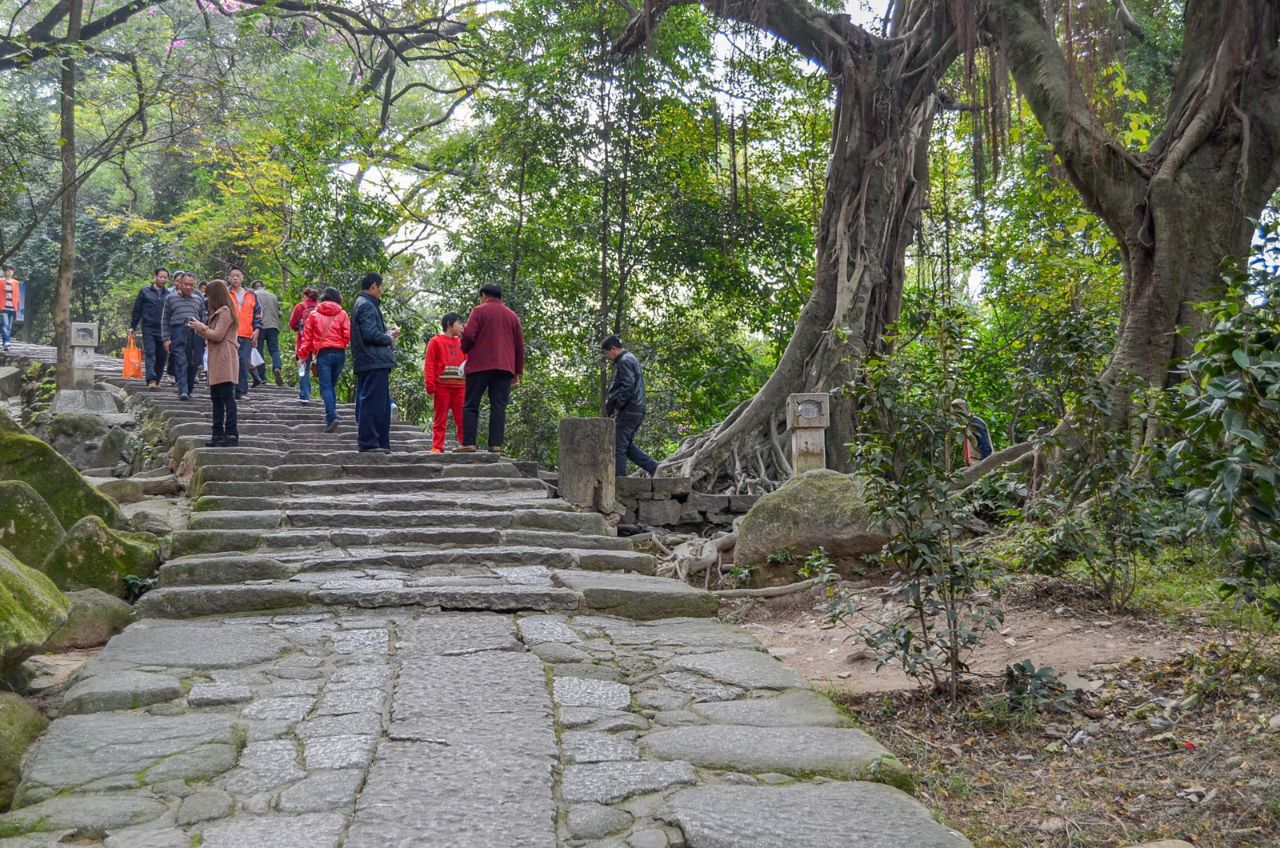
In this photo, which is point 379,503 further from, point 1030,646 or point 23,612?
point 1030,646

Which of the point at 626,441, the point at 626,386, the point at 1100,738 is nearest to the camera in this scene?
the point at 1100,738

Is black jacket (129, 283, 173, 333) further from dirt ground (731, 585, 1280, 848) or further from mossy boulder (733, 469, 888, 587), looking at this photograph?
dirt ground (731, 585, 1280, 848)

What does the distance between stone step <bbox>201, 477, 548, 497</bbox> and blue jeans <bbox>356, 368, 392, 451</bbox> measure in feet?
3.23

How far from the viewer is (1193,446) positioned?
3.46m

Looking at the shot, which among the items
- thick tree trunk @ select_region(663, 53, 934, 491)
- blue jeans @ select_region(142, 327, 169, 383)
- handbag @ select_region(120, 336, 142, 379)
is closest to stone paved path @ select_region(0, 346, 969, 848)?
thick tree trunk @ select_region(663, 53, 934, 491)

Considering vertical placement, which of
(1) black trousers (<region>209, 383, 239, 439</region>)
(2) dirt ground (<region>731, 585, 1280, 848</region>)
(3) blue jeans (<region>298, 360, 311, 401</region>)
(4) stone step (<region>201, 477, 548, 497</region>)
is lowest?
(2) dirt ground (<region>731, 585, 1280, 848</region>)

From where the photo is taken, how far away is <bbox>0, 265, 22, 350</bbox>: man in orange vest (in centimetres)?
1895

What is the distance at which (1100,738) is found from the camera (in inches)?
161

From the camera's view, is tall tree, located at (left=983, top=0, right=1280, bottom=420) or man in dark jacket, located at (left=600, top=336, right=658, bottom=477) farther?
man in dark jacket, located at (left=600, top=336, right=658, bottom=477)

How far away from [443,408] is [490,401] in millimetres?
1094

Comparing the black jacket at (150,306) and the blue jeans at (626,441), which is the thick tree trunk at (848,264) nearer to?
the blue jeans at (626,441)

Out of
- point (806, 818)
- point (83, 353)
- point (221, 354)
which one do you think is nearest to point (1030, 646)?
point (806, 818)

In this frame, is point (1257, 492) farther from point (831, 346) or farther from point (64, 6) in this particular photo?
point (64, 6)

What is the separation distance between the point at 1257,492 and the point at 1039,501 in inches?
124
